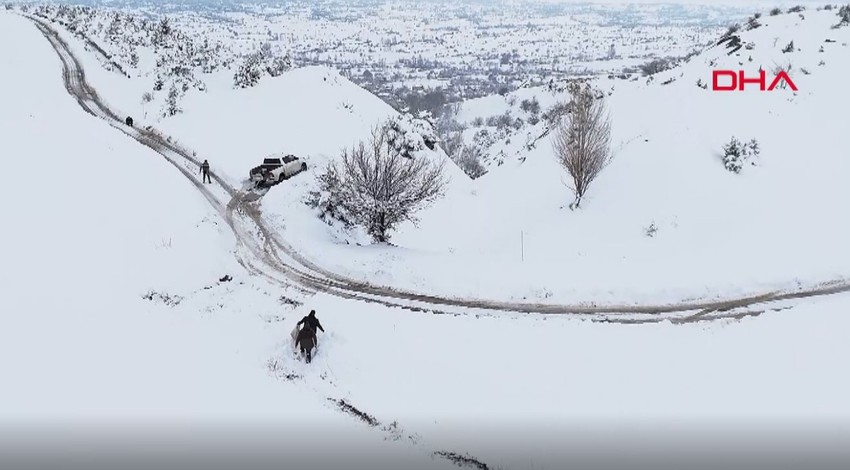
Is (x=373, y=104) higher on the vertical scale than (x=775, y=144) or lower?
higher

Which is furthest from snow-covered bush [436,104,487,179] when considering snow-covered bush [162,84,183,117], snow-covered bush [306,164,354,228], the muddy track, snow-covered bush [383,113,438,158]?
the muddy track

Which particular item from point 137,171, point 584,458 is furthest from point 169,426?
point 137,171

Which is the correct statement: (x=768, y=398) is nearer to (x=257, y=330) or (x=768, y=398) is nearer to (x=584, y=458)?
(x=584, y=458)

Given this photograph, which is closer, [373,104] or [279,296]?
[279,296]

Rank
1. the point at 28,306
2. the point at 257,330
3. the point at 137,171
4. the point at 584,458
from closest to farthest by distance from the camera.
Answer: the point at 584,458 < the point at 28,306 < the point at 257,330 < the point at 137,171

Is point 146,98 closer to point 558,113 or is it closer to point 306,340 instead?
point 558,113

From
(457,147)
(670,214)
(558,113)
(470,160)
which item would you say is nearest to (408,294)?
(670,214)
